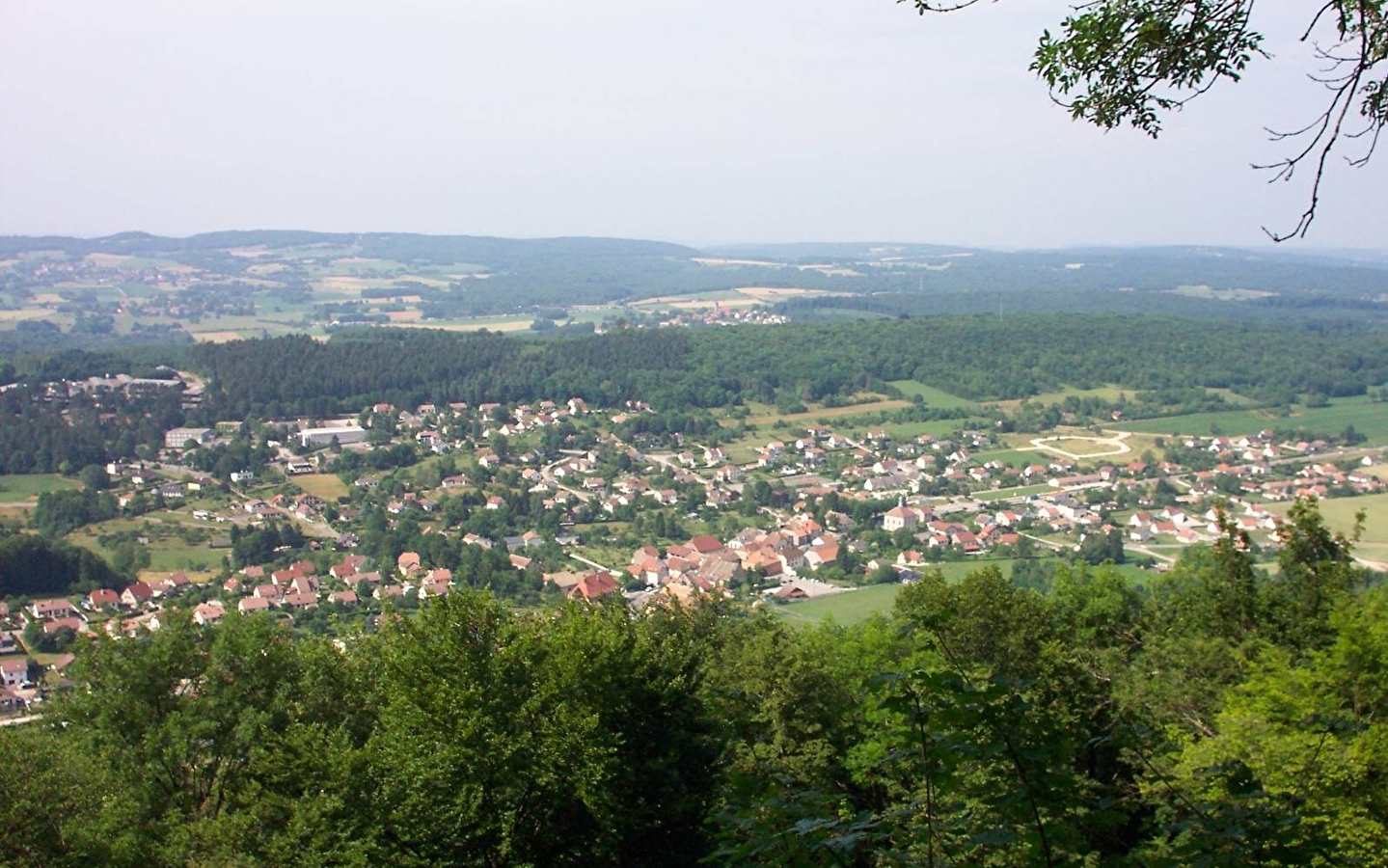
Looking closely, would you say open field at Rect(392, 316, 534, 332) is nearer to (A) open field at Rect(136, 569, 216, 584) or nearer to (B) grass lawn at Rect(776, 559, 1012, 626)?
(A) open field at Rect(136, 569, 216, 584)

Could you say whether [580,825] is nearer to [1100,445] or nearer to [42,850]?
[42,850]

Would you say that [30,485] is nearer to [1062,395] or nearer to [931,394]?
[931,394]

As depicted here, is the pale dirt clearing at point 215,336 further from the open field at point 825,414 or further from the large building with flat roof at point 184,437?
the open field at point 825,414

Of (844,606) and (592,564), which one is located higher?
(844,606)

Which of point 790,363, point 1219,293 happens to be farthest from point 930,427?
point 1219,293

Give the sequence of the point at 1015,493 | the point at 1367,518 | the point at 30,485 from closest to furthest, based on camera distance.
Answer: the point at 1367,518, the point at 30,485, the point at 1015,493

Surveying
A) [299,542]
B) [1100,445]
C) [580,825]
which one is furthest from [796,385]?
[580,825]

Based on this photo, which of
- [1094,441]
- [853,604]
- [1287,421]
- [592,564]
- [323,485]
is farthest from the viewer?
[1287,421]
